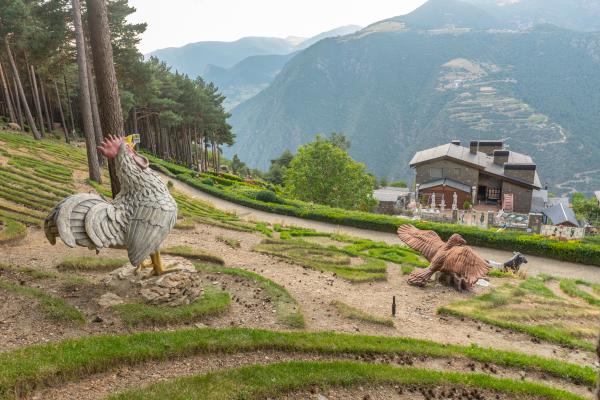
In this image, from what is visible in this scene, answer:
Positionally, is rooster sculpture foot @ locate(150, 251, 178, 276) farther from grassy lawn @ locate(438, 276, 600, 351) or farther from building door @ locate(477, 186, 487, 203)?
building door @ locate(477, 186, 487, 203)

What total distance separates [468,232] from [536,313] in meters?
11.6

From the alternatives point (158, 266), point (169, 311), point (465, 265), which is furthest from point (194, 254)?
point (465, 265)

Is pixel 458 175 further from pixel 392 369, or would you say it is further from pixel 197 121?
pixel 392 369

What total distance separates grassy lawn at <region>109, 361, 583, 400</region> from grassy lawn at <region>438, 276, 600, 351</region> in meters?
3.67

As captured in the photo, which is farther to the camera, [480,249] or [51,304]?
[480,249]

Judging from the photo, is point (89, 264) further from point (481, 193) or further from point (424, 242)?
point (481, 193)

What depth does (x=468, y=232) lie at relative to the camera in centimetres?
2377

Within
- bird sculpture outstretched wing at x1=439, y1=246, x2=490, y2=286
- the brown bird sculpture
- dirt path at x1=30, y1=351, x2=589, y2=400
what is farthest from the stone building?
dirt path at x1=30, y1=351, x2=589, y2=400

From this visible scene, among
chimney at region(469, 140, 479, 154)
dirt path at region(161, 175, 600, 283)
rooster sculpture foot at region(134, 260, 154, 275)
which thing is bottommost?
dirt path at region(161, 175, 600, 283)

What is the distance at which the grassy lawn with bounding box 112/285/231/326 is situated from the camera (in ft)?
26.8

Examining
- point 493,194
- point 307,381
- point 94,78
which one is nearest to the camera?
point 307,381

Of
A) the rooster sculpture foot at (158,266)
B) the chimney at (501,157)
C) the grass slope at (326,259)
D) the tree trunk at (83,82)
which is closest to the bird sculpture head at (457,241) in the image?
the grass slope at (326,259)

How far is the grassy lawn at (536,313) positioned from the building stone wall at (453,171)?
3406cm

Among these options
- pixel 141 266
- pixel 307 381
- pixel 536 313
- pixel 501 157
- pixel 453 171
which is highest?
pixel 501 157
